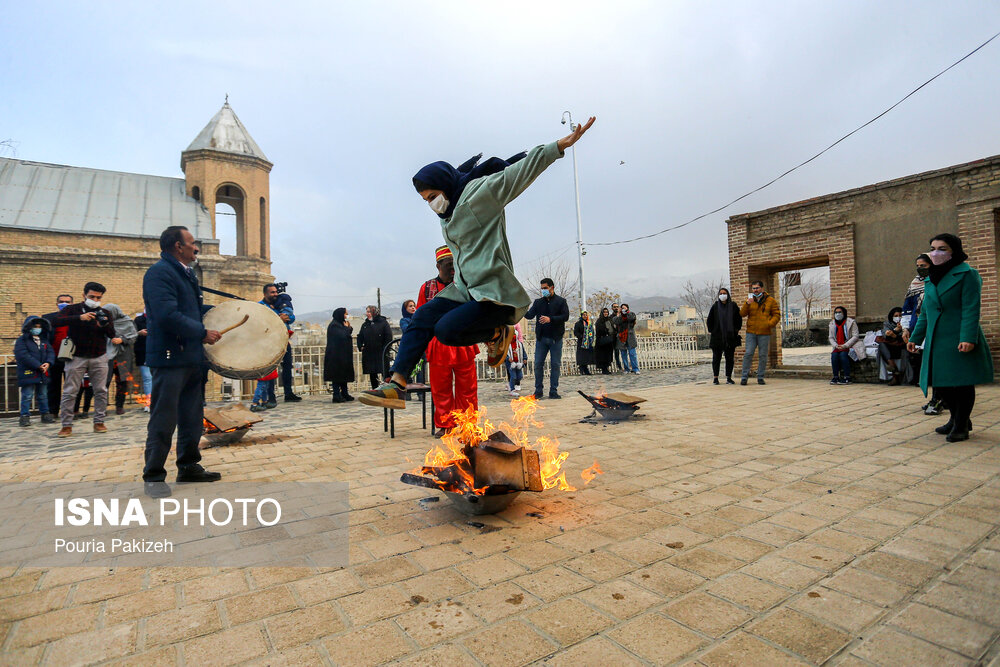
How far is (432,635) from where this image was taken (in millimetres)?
1959

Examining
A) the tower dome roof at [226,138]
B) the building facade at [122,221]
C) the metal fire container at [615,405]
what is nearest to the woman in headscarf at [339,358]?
the metal fire container at [615,405]

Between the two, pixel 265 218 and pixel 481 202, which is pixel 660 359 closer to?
pixel 481 202

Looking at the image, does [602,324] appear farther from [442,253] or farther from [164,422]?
[164,422]

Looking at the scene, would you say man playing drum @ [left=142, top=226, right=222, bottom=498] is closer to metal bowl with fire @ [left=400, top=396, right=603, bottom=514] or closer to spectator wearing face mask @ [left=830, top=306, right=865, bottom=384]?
metal bowl with fire @ [left=400, top=396, right=603, bottom=514]

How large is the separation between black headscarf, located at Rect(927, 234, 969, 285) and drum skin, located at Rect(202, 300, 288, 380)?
6946 mm

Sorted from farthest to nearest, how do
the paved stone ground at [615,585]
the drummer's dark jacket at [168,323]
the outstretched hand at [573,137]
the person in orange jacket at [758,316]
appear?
the person in orange jacket at [758,316] < the drummer's dark jacket at [168,323] < the outstretched hand at [573,137] < the paved stone ground at [615,585]

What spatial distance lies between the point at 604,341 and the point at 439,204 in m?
14.2

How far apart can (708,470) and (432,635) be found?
10.0ft

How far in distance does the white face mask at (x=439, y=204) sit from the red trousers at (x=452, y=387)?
293 centimetres

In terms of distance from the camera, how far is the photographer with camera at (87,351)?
7.59 m

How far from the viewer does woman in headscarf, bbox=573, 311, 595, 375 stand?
17.0 m

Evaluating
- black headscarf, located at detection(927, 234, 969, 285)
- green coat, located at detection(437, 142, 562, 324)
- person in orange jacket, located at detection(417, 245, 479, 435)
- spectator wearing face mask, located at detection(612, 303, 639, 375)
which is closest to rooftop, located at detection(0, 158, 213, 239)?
spectator wearing face mask, located at detection(612, 303, 639, 375)

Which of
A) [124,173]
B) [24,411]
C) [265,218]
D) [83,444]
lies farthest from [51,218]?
[83,444]

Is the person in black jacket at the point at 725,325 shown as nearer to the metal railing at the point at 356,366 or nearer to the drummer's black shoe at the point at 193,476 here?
the metal railing at the point at 356,366
